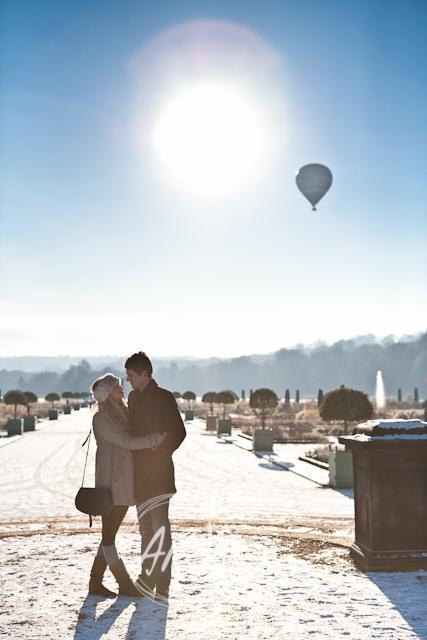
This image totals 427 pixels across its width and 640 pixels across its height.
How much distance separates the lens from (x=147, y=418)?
584 cm

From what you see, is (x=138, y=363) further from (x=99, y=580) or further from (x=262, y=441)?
(x=262, y=441)

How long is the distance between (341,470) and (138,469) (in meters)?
8.45

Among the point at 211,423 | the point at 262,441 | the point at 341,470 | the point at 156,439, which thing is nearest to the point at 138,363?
the point at 156,439

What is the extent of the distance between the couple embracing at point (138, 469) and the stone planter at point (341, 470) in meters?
8.03

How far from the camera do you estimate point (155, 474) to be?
19.0 ft

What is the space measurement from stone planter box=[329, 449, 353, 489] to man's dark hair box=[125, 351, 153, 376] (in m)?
8.36

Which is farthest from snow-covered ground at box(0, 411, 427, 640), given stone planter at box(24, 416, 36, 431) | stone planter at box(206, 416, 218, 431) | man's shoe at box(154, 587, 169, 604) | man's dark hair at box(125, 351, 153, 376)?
stone planter at box(24, 416, 36, 431)

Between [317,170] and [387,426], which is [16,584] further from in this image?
[317,170]

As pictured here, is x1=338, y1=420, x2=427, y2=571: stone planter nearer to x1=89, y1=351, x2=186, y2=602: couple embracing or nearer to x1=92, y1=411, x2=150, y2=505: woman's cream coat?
x1=89, y1=351, x2=186, y2=602: couple embracing

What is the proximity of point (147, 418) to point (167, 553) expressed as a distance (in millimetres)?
1228

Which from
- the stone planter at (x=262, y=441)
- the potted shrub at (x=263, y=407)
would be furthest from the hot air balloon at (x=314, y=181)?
the stone planter at (x=262, y=441)

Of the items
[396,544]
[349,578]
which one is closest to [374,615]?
[349,578]

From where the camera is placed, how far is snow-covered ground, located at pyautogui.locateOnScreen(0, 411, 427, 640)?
5.04 meters

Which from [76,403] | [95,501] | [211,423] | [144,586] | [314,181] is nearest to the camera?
[95,501]
